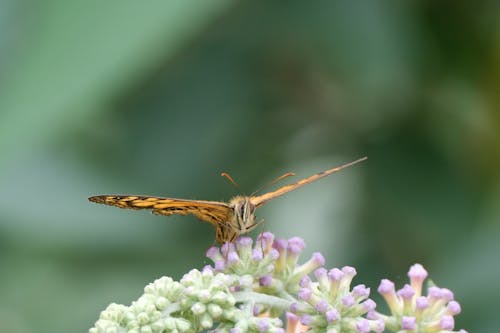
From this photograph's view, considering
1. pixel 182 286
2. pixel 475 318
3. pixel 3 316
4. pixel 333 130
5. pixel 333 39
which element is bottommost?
pixel 182 286

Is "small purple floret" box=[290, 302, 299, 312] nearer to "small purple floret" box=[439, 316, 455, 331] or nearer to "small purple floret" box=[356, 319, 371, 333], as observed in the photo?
"small purple floret" box=[356, 319, 371, 333]

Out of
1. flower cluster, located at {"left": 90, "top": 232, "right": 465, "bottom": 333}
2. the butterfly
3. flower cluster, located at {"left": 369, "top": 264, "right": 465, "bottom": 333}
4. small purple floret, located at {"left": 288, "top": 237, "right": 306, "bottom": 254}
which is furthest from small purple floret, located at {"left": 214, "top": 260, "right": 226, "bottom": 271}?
flower cluster, located at {"left": 369, "top": 264, "right": 465, "bottom": 333}

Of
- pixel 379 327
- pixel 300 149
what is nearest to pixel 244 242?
pixel 379 327

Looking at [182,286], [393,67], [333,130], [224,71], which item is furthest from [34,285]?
[182,286]

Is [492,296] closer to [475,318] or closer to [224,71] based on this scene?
[475,318]

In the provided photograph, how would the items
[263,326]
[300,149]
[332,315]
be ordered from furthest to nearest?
[300,149] < [332,315] < [263,326]

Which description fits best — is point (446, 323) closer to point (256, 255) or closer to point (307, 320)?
point (307, 320)

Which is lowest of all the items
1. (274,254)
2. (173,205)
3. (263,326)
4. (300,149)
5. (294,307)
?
Answer: (263,326)
